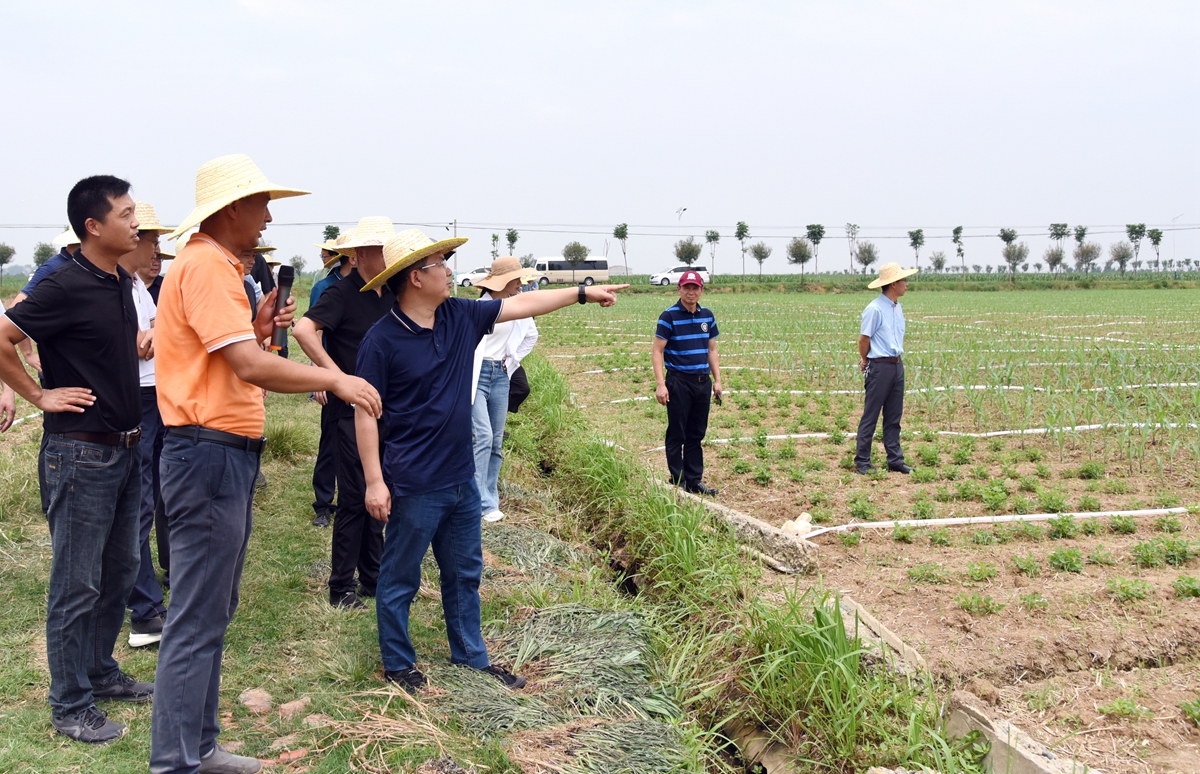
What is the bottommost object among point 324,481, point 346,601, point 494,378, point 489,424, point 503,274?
point 346,601

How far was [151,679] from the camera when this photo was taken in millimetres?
3477

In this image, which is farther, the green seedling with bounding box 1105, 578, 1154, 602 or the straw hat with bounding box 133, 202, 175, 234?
the green seedling with bounding box 1105, 578, 1154, 602

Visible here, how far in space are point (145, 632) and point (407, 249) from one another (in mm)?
2127

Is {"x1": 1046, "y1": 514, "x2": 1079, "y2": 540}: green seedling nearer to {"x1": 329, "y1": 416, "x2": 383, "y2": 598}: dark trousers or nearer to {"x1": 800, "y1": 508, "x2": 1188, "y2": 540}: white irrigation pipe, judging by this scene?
{"x1": 800, "y1": 508, "x2": 1188, "y2": 540}: white irrigation pipe

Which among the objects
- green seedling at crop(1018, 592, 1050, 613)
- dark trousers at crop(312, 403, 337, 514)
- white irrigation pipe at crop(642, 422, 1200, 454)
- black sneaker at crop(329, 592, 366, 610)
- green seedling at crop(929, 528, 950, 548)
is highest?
dark trousers at crop(312, 403, 337, 514)

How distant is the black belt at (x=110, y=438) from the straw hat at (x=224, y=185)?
75 centimetres

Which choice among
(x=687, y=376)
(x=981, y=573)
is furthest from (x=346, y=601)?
(x=981, y=573)

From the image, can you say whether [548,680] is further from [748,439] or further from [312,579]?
[748,439]

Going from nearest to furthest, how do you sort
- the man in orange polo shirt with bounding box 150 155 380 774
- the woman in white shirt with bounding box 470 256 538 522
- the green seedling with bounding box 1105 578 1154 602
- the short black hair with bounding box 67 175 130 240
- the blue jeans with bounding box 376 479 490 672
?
the man in orange polo shirt with bounding box 150 155 380 774 → the short black hair with bounding box 67 175 130 240 → the blue jeans with bounding box 376 479 490 672 → the green seedling with bounding box 1105 578 1154 602 → the woman in white shirt with bounding box 470 256 538 522

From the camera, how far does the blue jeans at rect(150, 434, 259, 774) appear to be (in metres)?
2.50

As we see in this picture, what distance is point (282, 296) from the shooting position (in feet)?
9.67

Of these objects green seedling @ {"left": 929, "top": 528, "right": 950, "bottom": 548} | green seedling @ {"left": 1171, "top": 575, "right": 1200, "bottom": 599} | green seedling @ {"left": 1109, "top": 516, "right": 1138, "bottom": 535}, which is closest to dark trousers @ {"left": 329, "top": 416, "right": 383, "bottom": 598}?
green seedling @ {"left": 929, "top": 528, "right": 950, "bottom": 548}

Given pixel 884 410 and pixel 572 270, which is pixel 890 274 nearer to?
pixel 884 410

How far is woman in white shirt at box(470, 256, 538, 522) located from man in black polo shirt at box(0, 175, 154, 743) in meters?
2.34
